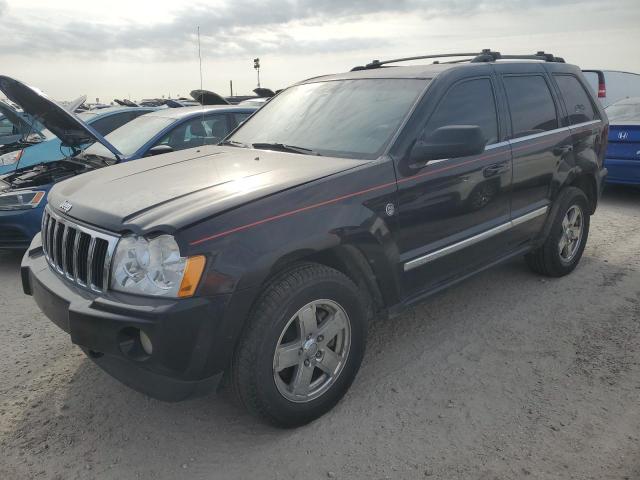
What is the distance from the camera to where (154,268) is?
2.32 meters

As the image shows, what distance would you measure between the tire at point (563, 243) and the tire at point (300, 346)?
2.27 metres

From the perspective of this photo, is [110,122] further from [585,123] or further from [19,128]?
[585,123]

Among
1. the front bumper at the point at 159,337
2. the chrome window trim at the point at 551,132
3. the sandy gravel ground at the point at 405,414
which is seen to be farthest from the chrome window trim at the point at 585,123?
the front bumper at the point at 159,337

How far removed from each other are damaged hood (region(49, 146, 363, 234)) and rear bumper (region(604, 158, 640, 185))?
5845 millimetres

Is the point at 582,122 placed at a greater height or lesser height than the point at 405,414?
greater

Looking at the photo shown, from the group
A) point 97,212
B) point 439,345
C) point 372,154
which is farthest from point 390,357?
point 97,212

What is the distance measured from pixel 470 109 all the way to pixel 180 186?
201cm

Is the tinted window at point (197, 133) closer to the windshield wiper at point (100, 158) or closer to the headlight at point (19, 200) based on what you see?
the windshield wiper at point (100, 158)

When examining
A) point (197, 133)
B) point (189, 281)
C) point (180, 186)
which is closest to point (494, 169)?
point (180, 186)

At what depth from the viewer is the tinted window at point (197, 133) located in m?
6.01

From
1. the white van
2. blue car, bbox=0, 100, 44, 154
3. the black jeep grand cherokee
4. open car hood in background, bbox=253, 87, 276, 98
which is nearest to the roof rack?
the black jeep grand cherokee

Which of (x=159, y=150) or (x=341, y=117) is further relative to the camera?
(x=159, y=150)

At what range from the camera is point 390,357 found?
11.3ft

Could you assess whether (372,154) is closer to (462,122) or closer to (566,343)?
(462,122)
